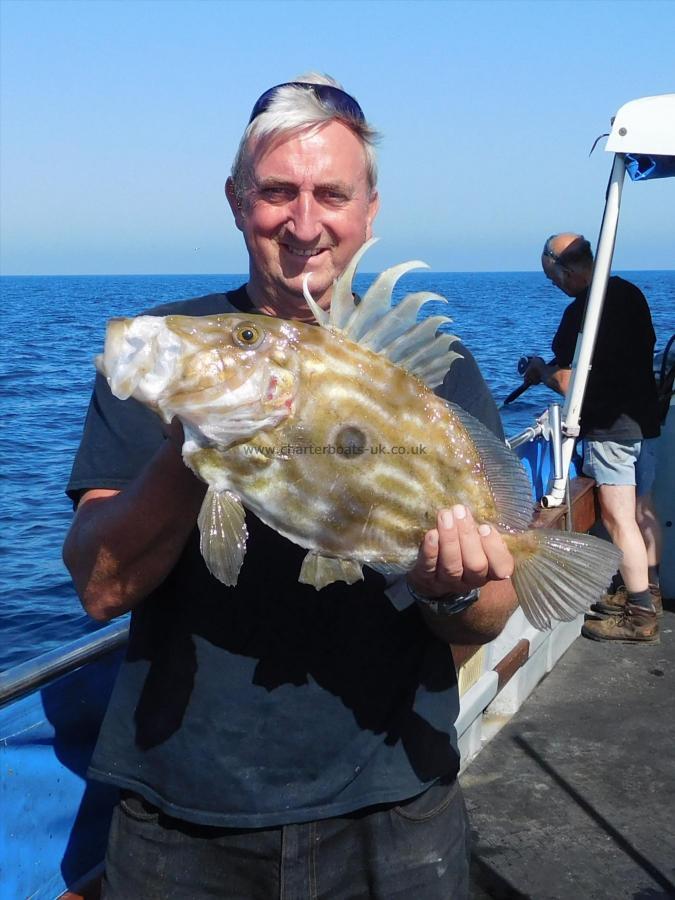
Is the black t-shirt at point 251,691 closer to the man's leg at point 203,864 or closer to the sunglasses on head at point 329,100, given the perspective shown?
the man's leg at point 203,864

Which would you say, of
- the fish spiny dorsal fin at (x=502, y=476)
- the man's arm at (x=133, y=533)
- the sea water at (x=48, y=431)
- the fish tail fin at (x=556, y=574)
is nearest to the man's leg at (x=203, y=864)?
the man's arm at (x=133, y=533)

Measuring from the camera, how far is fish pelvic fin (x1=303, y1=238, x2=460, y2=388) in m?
2.11

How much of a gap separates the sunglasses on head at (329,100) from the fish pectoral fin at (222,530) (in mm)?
1093

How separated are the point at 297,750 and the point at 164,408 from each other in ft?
3.14

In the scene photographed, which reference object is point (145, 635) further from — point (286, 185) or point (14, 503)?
point (14, 503)

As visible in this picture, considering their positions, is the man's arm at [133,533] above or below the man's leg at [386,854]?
above

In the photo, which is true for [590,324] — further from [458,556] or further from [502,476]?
[458,556]

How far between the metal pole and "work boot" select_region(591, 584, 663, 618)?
48.6 inches

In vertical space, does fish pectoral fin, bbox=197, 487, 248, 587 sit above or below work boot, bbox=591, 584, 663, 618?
above

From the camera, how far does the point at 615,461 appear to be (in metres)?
6.35

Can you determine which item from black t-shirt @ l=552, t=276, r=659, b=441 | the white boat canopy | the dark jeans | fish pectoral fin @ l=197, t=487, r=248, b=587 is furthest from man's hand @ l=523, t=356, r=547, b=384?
fish pectoral fin @ l=197, t=487, r=248, b=587

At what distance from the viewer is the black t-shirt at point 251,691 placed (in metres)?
2.33

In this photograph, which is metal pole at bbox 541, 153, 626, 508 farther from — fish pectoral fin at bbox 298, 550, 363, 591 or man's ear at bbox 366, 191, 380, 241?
fish pectoral fin at bbox 298, 550, 363, 591

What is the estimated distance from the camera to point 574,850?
415cm
